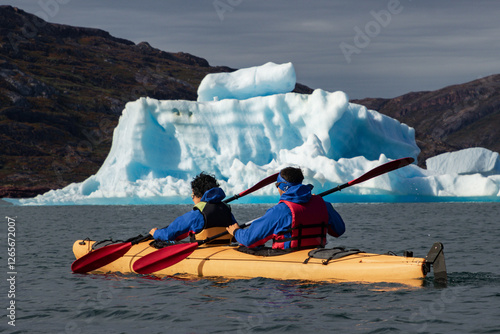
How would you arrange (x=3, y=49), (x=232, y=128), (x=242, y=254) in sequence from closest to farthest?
(x=242, y=254) < (x=232, y=128) < (x=3, y=49)

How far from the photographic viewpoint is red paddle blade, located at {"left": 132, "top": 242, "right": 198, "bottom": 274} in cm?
877

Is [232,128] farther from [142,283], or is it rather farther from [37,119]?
[37,119]

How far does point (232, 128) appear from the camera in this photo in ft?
111

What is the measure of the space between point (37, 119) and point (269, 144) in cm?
7583

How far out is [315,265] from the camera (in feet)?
25.5

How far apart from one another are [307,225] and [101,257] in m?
3.73

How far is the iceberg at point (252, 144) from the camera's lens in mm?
32594

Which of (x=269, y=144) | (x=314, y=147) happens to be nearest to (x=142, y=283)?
(x=314, y=147)

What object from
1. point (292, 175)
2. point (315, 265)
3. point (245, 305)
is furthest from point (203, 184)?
point (245, 305)

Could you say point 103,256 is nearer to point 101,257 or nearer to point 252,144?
point 101,257

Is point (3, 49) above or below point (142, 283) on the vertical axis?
above

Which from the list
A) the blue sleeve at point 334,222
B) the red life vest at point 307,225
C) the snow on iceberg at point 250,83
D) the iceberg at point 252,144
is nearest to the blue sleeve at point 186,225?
the red life vest at point 307,225

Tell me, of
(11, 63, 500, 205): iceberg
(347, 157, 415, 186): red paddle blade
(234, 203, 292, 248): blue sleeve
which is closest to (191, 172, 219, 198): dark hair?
(234, 203, 292, 248): blue sleeve

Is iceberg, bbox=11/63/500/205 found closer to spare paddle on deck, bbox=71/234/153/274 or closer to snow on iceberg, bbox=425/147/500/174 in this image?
snow on iceberg, bbox=425/147/500/174
